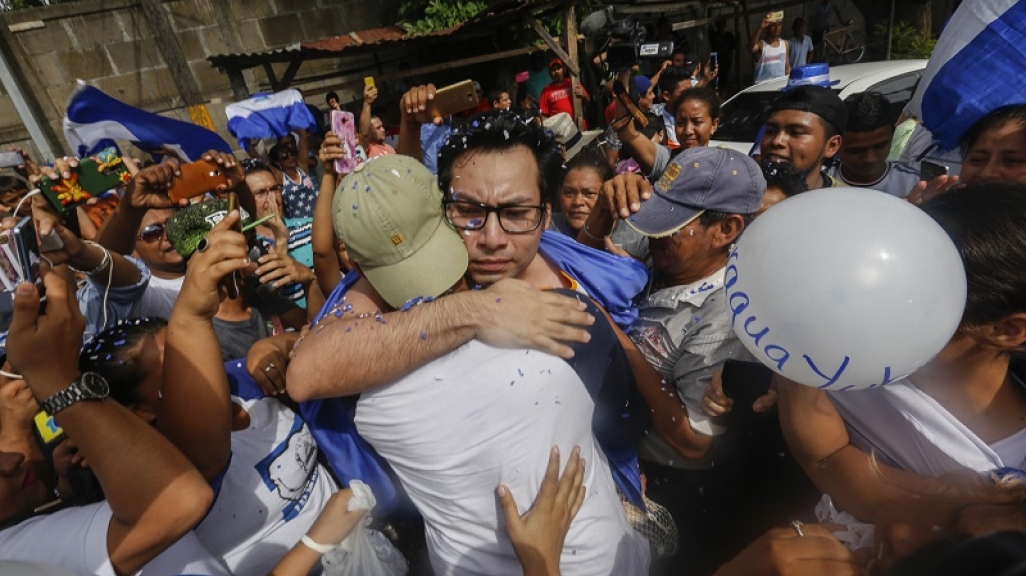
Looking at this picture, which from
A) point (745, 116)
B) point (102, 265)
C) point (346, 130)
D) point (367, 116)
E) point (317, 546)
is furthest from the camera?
point (745, 116)

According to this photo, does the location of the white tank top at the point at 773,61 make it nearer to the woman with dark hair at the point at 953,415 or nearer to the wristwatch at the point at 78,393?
the woman with dark hair at the point at 953,415

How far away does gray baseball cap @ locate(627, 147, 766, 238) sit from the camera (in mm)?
1875

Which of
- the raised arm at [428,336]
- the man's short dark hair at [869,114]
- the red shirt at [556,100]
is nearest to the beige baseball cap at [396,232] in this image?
the raised arm at [428,336]

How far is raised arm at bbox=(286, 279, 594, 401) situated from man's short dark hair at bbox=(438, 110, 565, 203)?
65 cm

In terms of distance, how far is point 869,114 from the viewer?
297cm

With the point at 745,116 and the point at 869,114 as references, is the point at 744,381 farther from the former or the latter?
the point at 745,116

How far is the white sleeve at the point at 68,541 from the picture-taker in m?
1.17

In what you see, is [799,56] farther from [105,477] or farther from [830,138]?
[105,477]

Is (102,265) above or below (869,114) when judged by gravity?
above

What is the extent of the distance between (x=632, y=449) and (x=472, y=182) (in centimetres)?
113

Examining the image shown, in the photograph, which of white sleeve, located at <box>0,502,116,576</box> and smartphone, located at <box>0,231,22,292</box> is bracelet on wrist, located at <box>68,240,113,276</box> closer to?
smartphone, located at <box>0,231,22,292</box>

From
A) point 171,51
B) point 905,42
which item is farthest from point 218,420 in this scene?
point 905,42

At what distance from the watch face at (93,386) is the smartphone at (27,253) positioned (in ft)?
0.82

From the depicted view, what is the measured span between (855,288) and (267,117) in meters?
6.69
